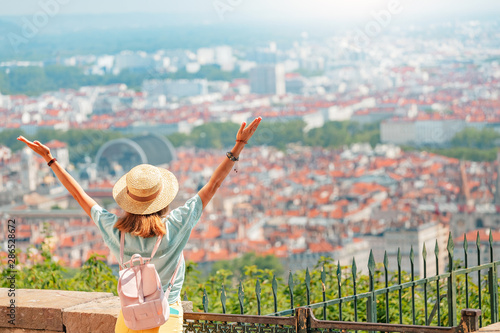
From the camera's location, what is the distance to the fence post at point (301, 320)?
119 centimetres

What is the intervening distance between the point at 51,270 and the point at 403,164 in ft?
122

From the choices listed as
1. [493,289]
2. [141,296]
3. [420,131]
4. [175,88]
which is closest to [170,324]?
[141,296]

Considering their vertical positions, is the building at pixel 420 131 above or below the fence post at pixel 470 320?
above

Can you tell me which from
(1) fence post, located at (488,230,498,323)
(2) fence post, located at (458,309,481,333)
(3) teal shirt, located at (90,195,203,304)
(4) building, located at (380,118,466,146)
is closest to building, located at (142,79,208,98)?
(4) building, located at (380,118,466,146)

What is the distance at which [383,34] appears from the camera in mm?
53625

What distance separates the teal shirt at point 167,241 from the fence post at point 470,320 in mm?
405

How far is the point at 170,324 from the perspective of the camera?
1169 mm

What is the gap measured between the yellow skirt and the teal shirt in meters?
0.01

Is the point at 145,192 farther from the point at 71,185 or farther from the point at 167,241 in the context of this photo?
the point at 71,185

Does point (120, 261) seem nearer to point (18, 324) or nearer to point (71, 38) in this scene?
point (18, 324)

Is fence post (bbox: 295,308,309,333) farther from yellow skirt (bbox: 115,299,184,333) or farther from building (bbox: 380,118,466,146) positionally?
building (bbox: 380,118,466,146)

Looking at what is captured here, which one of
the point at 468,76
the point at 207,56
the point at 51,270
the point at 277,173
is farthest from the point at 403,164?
the point at 51,270

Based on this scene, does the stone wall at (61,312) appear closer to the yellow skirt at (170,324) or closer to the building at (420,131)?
the yellow skirt at (170,324)

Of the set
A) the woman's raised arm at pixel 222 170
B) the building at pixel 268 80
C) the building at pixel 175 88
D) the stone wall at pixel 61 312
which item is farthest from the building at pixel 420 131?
the woman's raised arm at pixel 222 170
